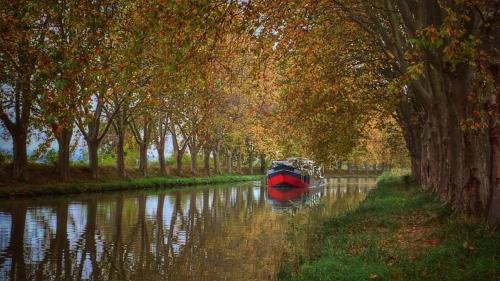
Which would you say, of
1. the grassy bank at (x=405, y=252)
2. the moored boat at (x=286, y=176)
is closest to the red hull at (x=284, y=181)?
the moored boat at (x=286, y=176)

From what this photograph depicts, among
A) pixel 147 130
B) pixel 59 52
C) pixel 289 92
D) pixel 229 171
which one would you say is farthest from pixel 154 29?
pixel 229 171

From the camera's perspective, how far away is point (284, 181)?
53219 mm

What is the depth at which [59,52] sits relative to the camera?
838 centimetres

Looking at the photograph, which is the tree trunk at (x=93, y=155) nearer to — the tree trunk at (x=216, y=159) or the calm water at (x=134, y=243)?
the calm water at (x=134, y=243)

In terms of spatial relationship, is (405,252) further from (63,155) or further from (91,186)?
(63,155)

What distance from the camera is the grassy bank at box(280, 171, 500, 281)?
9141 mm

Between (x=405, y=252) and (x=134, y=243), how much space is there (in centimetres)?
834

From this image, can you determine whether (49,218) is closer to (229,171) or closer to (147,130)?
(147,130)

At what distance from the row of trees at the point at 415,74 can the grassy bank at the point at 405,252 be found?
3.35 feet

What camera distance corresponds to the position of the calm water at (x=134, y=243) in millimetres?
12133

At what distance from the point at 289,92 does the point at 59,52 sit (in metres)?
14.9

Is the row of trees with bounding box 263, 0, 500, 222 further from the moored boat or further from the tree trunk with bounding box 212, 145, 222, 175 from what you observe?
the tree trunk with bounding box 212, 145, 222, 175

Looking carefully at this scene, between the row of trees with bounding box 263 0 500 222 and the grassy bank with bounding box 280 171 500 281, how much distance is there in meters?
1.02

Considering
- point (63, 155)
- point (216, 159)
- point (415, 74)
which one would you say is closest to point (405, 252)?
point (415, 74)
